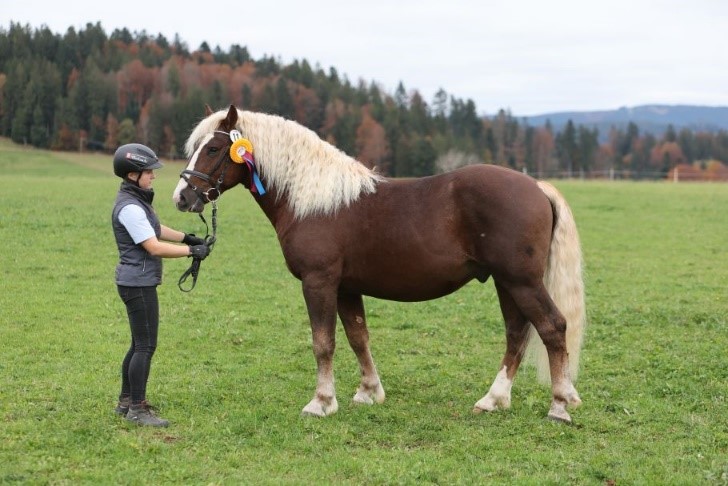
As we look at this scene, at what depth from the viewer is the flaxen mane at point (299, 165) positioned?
245 inches

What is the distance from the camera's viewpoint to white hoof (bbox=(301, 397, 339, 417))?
20.3ft

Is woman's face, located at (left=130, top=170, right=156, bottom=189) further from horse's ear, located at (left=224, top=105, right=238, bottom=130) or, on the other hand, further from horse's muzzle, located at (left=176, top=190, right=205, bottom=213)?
horse's ear, located at (left=224, top=105, right=238, bottom=130)

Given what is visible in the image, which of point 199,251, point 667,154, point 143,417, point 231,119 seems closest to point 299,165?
point 231,119

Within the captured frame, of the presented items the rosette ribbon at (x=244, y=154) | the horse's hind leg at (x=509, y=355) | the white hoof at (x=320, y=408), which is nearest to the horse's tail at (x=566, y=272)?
the horse's hind leg at (x=509, y=355)

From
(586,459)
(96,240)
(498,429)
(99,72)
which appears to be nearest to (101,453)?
(498,429)

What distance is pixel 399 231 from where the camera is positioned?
20.1 ft

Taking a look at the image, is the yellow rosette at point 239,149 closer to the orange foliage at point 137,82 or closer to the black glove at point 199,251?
the black glove at point 199,251

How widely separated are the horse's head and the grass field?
72.2 inches

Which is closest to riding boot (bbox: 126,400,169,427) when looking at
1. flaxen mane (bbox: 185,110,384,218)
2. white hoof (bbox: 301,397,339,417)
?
white hoof (bbox: 301,397,339,417)

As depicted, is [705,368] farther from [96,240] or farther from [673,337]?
[96,240]

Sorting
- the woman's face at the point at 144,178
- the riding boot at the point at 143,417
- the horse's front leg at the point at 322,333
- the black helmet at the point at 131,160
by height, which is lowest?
the riding boot at the point at 143,417

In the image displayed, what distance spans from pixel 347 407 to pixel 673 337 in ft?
15.3

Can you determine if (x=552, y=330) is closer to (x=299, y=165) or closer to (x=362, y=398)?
(x=362, y=398)

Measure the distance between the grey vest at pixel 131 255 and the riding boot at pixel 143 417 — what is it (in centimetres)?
101
